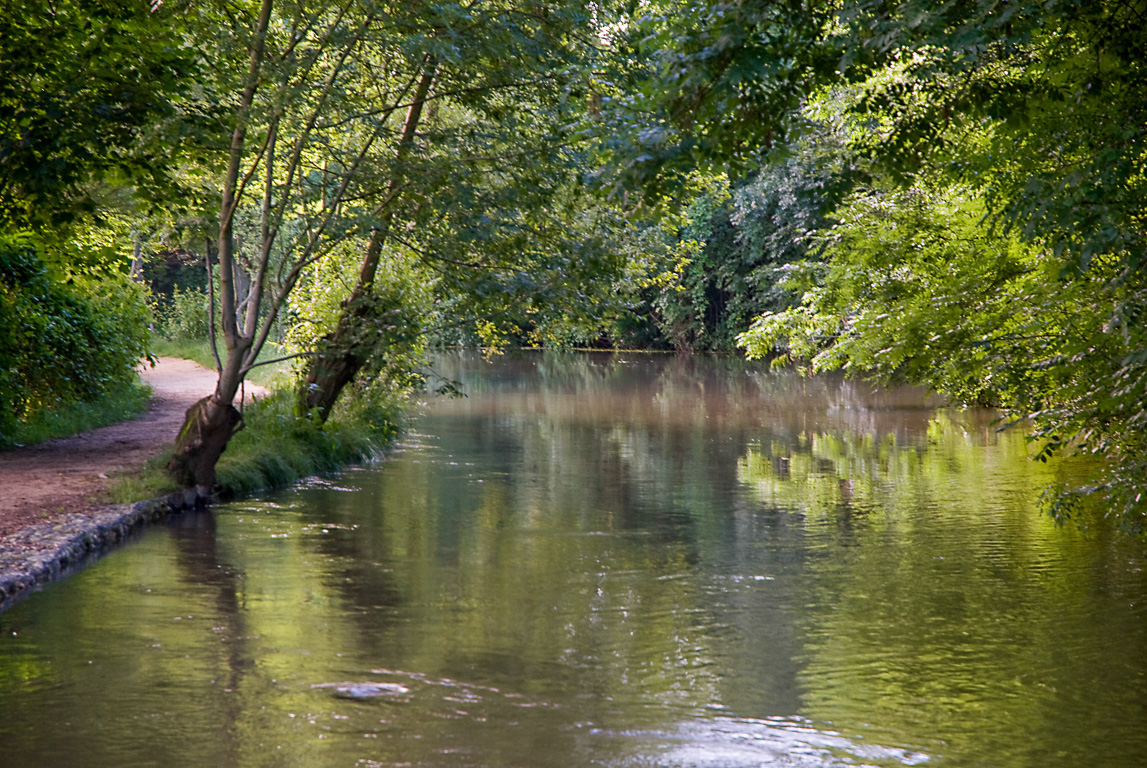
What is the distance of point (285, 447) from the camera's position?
1491cm

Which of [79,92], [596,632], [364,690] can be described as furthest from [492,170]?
[364,690]

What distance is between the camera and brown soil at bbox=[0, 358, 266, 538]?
34.5ft

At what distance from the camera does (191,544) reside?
1062 cm

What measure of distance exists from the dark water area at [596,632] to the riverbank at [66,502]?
0.29 metres

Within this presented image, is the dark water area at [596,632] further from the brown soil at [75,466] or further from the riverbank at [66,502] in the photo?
the brown soil at [75,466]

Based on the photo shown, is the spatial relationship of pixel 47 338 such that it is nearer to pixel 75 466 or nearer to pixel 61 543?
pixel 75 466

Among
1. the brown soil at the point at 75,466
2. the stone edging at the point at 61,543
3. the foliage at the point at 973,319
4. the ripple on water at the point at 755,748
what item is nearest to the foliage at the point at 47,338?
the brown soil at the point at 75,466

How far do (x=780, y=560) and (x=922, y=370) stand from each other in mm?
4338

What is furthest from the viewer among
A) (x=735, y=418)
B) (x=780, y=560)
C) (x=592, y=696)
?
(x=735, y=418)

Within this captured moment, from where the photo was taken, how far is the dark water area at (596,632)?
6.04 m

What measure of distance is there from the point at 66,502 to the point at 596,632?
589 centimetres

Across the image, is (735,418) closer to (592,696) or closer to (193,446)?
(193,446)

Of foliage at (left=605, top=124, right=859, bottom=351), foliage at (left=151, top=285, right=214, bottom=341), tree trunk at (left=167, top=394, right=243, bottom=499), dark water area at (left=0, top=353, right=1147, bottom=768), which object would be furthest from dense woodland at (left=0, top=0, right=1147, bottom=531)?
foliage at (left=605, top=124, right=859, bottom=351)

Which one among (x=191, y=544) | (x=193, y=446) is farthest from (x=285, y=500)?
(x=191, y=544)
